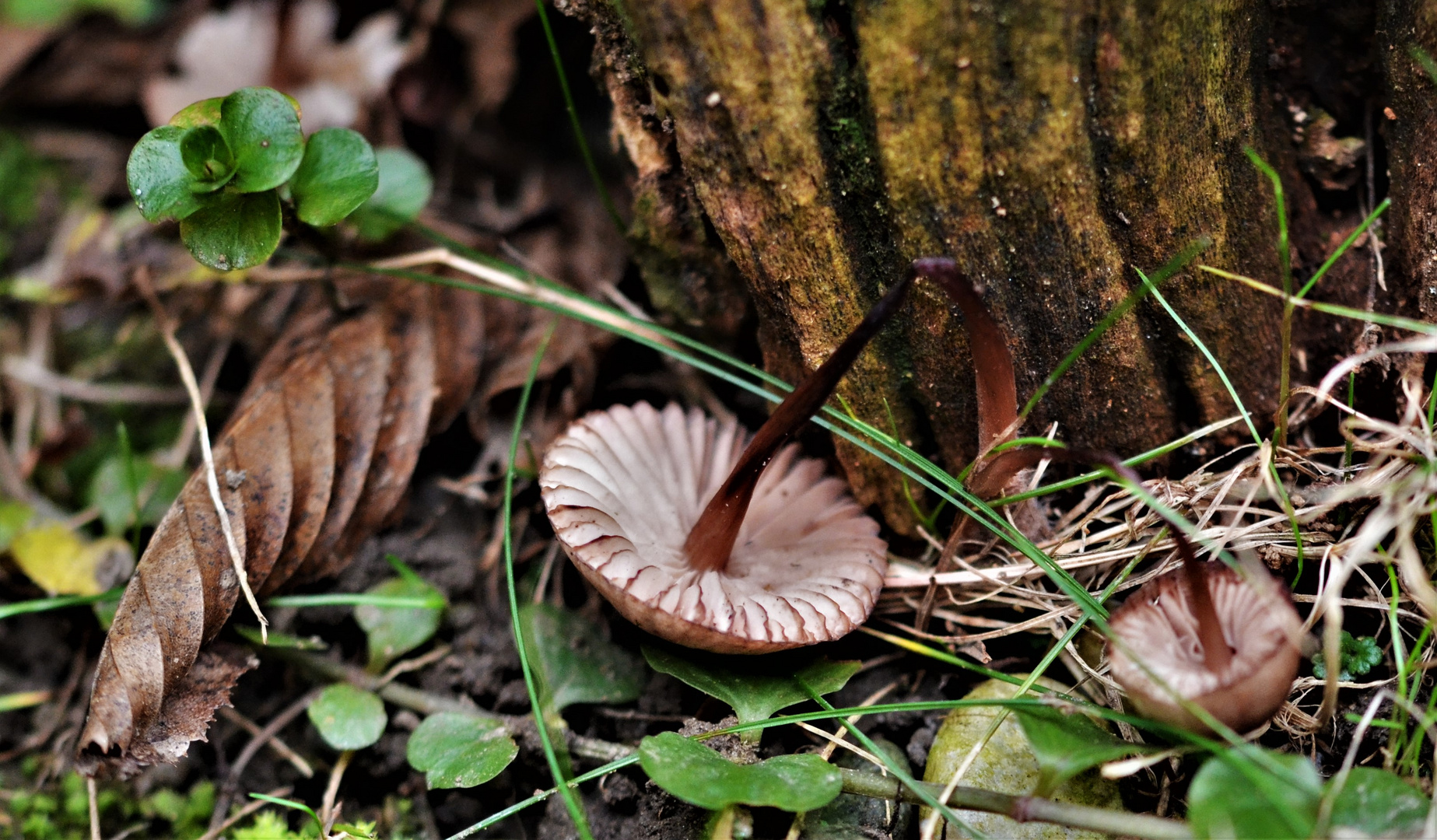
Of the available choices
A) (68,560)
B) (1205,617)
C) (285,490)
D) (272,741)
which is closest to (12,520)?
(68,560)

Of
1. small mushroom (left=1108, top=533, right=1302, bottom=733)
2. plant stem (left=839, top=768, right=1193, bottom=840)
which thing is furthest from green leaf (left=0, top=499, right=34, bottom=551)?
small mushroom (left=1108, top=533, right=1302, bottom=733)

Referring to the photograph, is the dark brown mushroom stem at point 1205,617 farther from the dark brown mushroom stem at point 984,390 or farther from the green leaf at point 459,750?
the green leaf at point 459,750

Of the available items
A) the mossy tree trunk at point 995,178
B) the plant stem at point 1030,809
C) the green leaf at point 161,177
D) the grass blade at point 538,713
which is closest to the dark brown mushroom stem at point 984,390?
the mossy tree trunk at point 995,178

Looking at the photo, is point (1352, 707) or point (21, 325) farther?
point (21, 325)

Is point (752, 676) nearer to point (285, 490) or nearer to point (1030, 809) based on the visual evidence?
point (1030, 809)

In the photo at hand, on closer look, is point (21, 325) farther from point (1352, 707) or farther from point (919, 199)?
point (1352, 707)

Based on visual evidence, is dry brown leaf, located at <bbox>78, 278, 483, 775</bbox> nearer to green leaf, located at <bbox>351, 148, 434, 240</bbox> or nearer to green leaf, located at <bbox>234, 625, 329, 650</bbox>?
green leaf, located at <bbox>234, 625, 329, 650</bbox>

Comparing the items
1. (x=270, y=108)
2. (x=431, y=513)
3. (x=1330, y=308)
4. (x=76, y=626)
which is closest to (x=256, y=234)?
(x=270, y=108)
